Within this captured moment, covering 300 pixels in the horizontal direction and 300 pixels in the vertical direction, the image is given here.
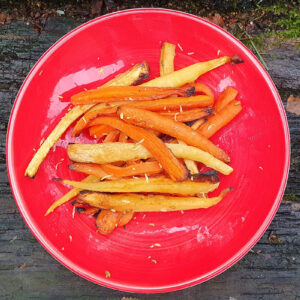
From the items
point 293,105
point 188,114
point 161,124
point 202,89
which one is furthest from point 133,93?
point 293,105

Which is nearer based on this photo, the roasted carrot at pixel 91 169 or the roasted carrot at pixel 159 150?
the roasted carrot at pixel 159 150

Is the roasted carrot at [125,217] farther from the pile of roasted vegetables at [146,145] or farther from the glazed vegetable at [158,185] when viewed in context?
the glazed vegetable at [158,185]

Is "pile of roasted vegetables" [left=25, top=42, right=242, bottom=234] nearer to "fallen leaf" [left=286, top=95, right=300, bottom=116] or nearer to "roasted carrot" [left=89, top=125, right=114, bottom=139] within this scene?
"roasted carrot" [left=89, top=125, right=114, bottom=139]

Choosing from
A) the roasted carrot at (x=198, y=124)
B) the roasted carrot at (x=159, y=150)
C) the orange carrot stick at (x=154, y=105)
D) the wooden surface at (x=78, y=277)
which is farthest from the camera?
the wooden surface at (x=78, y=277)

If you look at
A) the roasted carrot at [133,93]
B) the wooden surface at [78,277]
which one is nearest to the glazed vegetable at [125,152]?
the roasted carrot at [133,93]

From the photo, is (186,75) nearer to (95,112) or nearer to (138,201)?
(95,112)

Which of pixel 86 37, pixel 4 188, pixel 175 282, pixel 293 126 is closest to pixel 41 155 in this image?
pixel 4 188

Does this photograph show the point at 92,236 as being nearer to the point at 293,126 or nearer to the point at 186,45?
the point at 186,45
